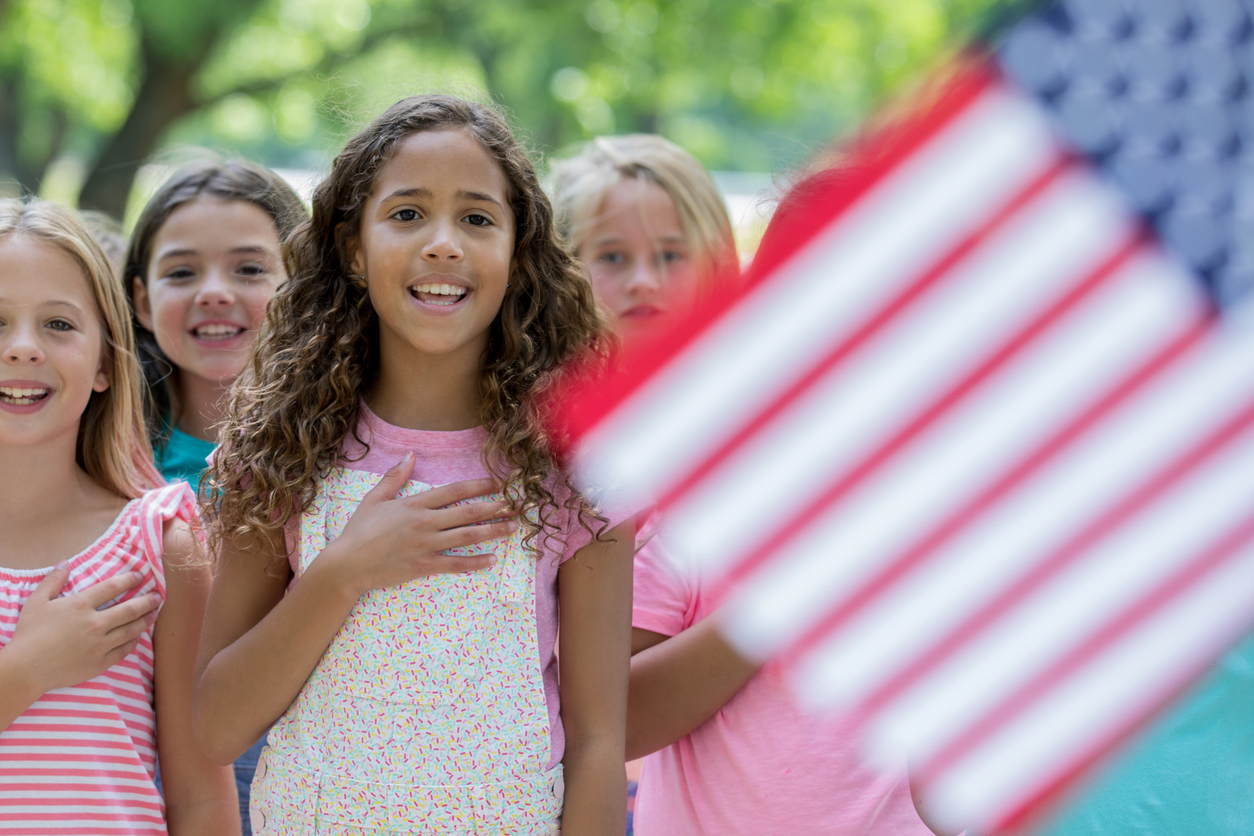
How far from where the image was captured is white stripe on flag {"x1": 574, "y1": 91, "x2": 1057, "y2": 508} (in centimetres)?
188

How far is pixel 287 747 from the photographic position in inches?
61.2

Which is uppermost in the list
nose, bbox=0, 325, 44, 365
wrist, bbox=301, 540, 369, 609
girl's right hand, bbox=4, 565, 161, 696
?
nose, bbox=0, 325, 44, 365

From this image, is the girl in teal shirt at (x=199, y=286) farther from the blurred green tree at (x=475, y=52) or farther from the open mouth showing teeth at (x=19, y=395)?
the blurred green tree at (x=475, y=52)

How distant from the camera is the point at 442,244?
158 cm

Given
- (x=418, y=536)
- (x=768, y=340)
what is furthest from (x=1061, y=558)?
(x=418, y=536)

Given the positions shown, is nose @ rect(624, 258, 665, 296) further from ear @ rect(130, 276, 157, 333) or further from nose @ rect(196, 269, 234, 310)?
ear @ rect(130, 276, 157, 333)

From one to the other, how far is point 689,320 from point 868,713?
105cm

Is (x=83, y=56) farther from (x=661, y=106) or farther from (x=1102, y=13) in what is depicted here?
(x=1102, y=13)

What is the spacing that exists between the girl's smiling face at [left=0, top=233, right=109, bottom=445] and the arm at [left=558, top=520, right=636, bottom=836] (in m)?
0.84

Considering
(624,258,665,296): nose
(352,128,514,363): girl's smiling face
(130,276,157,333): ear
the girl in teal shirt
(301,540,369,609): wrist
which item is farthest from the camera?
(624,258,665,296): nose

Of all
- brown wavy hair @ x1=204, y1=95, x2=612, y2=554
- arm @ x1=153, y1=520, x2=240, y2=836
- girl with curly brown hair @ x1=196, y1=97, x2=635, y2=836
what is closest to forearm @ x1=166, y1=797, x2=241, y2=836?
arm @ x1=153, y1=520, x2=240, y2=836

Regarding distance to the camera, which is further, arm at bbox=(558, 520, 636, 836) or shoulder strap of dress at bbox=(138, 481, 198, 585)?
shoulder strap of dress at bbox=(138, 481, 198, 585)

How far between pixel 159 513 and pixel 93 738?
343 mm

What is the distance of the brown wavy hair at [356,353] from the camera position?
159 cm
